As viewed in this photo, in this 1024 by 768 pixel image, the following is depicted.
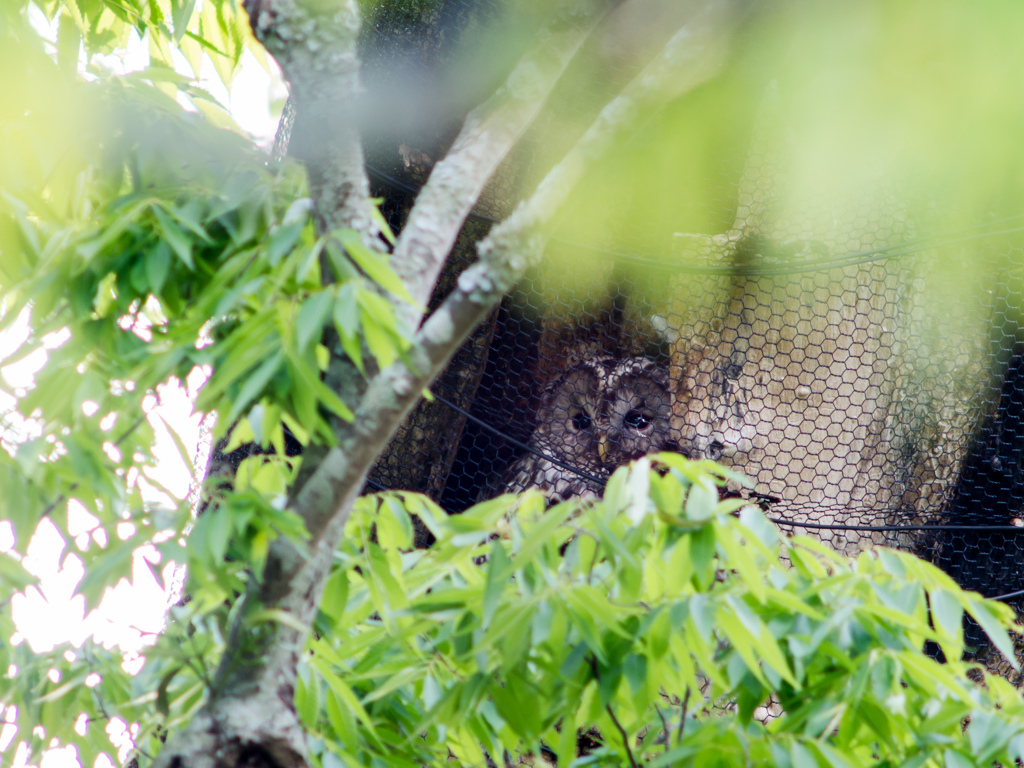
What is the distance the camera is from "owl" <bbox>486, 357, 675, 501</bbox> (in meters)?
1.21

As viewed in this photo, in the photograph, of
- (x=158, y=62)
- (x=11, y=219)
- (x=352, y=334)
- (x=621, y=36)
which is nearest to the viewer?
(x=352, y=334)

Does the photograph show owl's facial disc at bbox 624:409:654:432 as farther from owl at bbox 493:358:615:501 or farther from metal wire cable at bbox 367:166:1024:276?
metal wire cable at bbox 367:166:1024:276

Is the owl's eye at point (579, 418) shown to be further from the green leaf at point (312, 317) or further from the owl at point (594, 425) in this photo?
the green leaf at point (312, 317)

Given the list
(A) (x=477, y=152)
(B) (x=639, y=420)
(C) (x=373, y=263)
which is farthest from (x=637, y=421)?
(C) (x=373, y=263)

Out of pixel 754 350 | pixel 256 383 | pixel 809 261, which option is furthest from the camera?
pixel 754 350

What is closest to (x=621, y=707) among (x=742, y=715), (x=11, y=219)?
(x=742, y=715)

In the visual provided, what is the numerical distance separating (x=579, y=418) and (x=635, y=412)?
0.32ft

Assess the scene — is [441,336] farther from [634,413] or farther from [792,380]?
[792,380]

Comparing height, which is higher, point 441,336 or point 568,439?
point 441,336

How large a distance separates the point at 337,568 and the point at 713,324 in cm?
92

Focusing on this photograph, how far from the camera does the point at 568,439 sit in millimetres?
1235

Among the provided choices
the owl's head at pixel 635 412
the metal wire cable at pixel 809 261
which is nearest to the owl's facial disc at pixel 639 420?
the owl's head at pixel 635 412

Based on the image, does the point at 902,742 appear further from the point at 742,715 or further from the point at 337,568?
the point at 337,568

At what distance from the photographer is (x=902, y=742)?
530mm
